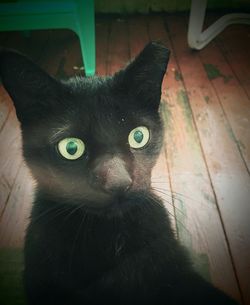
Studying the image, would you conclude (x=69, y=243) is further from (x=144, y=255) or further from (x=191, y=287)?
(x=191, y=287)

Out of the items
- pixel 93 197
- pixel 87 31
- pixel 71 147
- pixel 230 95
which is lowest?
pixel 93 197

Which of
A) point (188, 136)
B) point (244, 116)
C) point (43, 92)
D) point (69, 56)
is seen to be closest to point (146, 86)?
point (43, 92)

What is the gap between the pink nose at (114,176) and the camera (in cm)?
62

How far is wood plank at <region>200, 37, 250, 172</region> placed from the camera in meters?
1.28

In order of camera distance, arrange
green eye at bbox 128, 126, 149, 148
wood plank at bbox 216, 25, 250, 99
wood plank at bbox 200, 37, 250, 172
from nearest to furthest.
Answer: green eye at bbox 128, 126, 149, 148 < wood plank at bbox 200, 37, 250, 172 < wood plank at bbox 216, 25, 250, 99

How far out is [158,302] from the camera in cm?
70

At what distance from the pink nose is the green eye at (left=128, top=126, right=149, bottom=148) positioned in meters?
0.10

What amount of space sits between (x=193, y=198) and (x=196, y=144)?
30cm

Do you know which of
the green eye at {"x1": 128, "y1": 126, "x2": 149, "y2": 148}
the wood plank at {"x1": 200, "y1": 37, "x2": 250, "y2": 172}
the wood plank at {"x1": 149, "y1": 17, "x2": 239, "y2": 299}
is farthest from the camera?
the wood plank at {"x1": 200, "y1": 37, "x2": 250, "y2": 172}

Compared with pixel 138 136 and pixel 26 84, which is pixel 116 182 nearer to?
pixel 138 136

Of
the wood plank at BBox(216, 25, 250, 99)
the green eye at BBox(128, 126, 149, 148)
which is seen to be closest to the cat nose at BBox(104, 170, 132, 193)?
the green eye at BBox(128, 126, 149, 148)

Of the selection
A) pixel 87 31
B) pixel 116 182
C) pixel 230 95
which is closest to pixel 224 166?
pixel 230 95

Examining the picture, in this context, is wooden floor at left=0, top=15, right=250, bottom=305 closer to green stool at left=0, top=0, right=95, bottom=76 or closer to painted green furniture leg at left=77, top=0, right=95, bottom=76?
painted green furniture leg at left=77, top=0, right=95, bottom=76

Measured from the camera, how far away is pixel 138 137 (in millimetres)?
733
